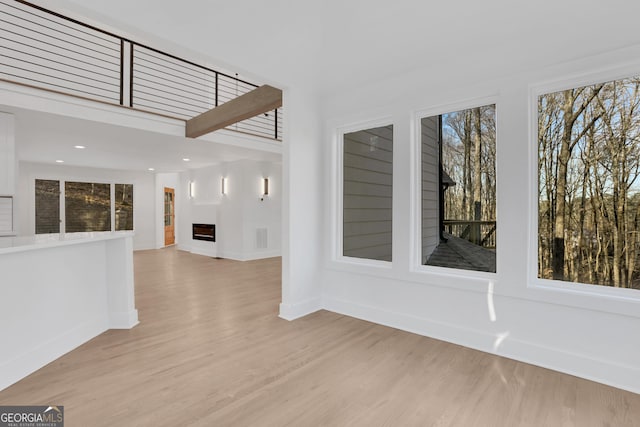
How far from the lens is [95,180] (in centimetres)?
930

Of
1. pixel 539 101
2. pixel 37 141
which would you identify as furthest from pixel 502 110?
pixel 37 141

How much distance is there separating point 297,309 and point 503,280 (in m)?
2.16

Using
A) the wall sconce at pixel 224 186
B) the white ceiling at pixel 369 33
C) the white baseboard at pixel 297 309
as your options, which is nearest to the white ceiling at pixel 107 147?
the wall sconce at pixel 224 186

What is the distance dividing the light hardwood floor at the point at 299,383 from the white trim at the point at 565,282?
0.58 meters

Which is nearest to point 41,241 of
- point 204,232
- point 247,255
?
point 247,255

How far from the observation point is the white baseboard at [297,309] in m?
3.66

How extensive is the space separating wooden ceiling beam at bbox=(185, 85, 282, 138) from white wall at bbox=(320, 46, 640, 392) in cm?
80

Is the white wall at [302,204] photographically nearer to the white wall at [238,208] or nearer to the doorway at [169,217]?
the white wall at [238,208]

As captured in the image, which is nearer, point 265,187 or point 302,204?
point 302,204

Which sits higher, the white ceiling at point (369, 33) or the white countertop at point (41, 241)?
the white ceiling at point (369, 33)

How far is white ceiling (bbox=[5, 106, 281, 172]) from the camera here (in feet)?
15.1

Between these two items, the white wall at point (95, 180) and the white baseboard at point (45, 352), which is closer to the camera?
the white baseboard at point (45, 352)

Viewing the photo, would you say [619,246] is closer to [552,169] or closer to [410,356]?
[552,169]

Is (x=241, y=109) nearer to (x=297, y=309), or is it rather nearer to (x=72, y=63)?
(x=297, y=309)
